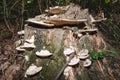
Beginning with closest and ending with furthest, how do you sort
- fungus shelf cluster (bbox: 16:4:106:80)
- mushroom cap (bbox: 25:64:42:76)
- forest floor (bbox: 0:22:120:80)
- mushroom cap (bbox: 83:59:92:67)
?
mushroom cap (bbox: 25:64:42:76) < fungus shelf cluster (bbox: 16:4:106:80) < mushroom cap (bbox: 83:59:92:67) < forest floor (bbox: 0:22:120:80)

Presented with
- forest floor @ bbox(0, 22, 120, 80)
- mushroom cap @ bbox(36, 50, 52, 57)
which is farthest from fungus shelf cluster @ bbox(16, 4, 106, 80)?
forest floor @ bbox(0, 22, 120, 80)

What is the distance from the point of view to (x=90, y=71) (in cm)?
396

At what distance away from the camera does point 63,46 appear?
390 centimetres

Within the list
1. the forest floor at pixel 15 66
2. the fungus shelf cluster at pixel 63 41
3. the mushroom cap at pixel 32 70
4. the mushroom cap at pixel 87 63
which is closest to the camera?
the mushroom cap at pixel 32 70

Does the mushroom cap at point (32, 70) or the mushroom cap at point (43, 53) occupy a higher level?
the mushroom cap at point (43, 53)

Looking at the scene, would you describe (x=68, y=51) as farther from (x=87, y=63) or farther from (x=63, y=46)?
(x=87, y=63)

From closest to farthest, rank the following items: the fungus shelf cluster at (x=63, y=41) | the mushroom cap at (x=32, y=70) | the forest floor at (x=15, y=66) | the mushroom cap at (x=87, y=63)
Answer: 1. the mushroom cap at (x=32, y=70)
2. the fungus shelf cluster at (x=63, y=41)
3. the mushroom cap at (x=87, y=63)
4. the forest floor at (x=15, y=66)

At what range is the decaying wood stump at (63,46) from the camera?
12.1 feet

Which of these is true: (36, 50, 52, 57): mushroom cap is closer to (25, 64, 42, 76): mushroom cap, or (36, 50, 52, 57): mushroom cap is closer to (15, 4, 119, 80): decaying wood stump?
(15, 4, 119, 80): decaying wood stump

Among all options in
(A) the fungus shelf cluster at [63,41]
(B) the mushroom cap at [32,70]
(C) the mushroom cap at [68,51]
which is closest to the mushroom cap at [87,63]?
(A) the fungus shelf cluster at [63,41]

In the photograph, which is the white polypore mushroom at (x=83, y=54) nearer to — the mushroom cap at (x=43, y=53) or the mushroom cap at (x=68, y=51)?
the mushroom cap at (x=68, y=51)

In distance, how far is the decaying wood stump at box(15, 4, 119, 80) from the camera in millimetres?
3701

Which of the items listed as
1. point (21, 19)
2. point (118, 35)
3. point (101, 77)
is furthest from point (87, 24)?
point (21, 19)

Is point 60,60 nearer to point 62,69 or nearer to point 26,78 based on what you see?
point 62,69
